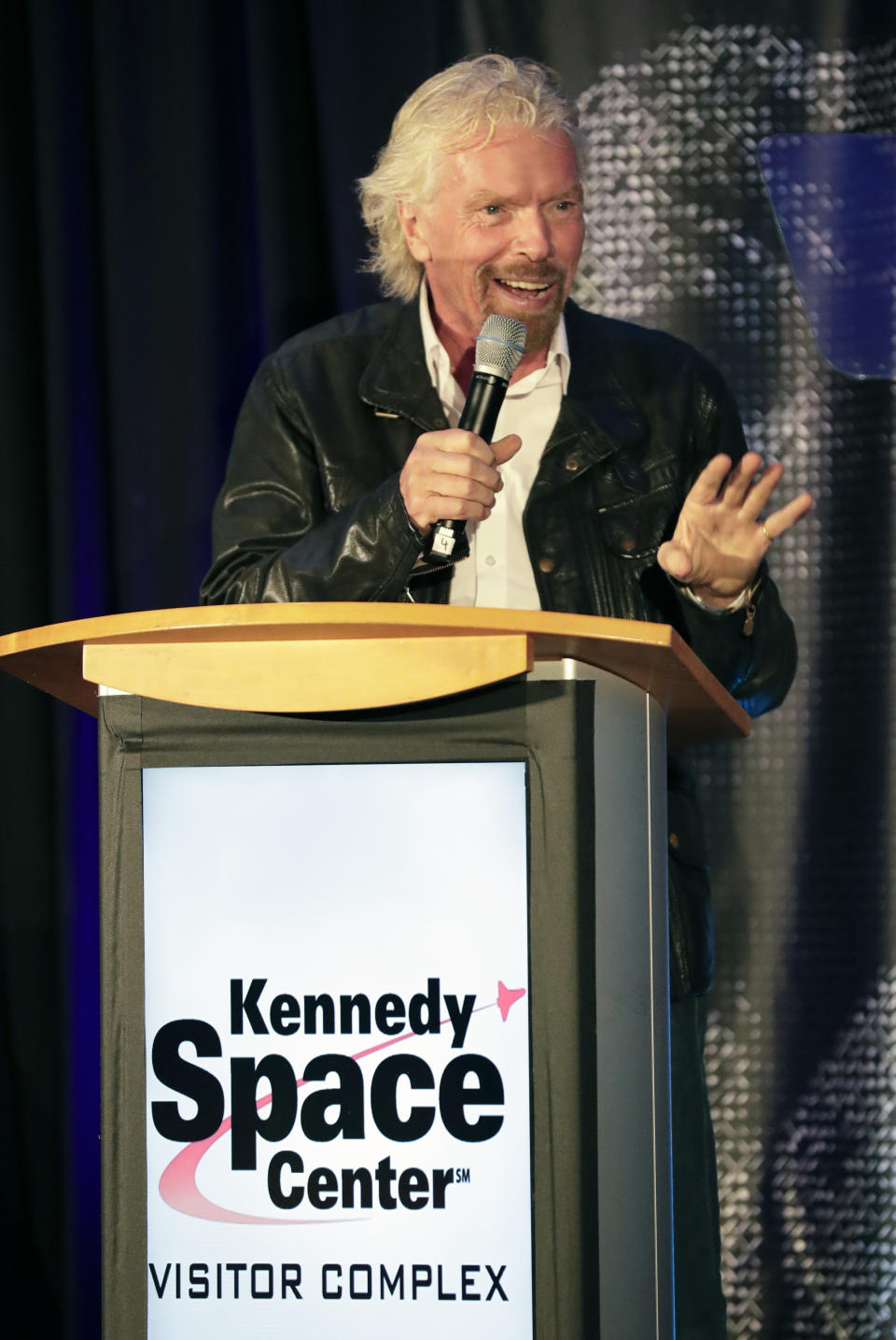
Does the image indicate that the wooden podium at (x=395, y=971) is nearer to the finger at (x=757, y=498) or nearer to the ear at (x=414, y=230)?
the finger at (x=757, y=498)

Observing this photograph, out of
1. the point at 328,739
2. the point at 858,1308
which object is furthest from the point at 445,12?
the point at 858,1308

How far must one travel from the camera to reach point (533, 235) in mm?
1829

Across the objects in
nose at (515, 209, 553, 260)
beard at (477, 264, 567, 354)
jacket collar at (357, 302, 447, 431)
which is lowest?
jacket collar at (357, 302, 447, 431)

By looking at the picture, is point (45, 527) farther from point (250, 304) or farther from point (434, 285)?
point (434, 285)

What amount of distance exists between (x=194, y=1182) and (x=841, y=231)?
1902 mm

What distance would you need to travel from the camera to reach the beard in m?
1.85

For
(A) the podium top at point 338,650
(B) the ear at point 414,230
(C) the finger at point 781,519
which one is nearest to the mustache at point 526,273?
(B) the ear at point 414,230

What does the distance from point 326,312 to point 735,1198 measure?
162 centimetres

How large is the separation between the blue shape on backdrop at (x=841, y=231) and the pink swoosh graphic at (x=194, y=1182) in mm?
1650

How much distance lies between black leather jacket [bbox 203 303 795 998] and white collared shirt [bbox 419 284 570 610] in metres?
0.02

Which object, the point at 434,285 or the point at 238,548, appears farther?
the point at 434,285

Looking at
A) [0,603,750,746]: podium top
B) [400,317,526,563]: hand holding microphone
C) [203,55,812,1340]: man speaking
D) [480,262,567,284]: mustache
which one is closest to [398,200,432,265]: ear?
[203,55,812,1340]: man speaking

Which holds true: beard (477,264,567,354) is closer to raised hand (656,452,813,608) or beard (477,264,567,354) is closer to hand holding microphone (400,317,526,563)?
hand holding microphone (400,317,526,563)

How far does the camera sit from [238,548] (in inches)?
68.5
